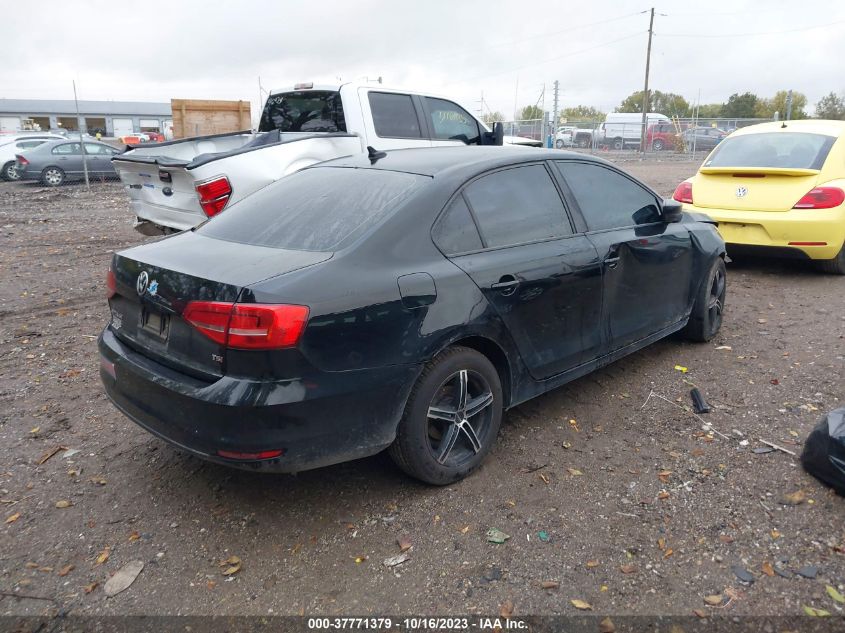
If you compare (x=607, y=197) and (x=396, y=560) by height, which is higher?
(x=607, y=197)

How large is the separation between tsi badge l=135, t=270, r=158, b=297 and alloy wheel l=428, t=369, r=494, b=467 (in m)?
1.39

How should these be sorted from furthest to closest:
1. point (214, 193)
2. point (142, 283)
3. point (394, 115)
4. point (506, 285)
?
point (394, 115), point (214, 193), point (506, 285), point (142, 283)

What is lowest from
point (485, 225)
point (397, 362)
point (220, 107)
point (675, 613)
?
point (675, 613)

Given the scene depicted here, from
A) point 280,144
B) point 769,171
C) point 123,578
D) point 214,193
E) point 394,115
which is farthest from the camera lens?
point 394,115

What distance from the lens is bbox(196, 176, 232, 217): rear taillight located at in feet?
20.8

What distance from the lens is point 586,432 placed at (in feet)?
13.3

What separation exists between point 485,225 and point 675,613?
79.9 inches

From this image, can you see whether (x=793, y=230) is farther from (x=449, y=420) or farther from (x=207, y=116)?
(x=207, y=116)

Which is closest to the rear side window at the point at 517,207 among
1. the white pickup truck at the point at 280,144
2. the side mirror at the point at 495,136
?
the white pickup truck at the point at 280,144

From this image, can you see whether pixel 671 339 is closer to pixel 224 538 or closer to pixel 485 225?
pixel 485 225

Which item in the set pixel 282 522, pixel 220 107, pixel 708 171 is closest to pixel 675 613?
pixel 282 522

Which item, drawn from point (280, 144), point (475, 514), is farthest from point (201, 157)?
point (475, 514)

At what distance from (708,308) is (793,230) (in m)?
2.44

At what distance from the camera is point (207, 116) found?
13906 mm
